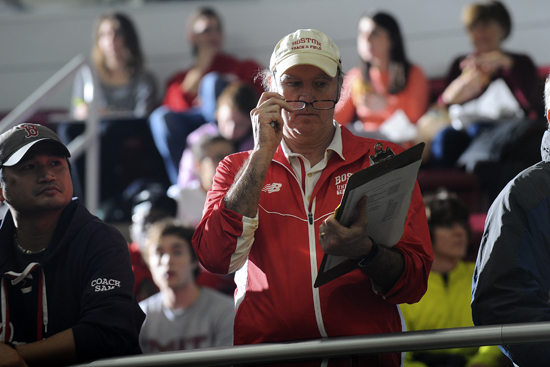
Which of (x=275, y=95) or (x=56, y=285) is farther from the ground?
(x=275, y=95)

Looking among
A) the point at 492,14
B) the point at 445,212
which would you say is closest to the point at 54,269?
the point at 445,212

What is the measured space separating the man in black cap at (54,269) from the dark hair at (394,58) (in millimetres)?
2826

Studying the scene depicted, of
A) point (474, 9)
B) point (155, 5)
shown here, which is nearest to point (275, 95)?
point (474, 9)

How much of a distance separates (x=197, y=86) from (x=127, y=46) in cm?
56

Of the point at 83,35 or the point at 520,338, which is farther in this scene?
the point at 83,35

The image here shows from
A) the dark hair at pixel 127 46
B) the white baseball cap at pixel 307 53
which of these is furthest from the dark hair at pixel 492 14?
the white baseball cap at pixel 307 53

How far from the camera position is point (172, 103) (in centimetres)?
524

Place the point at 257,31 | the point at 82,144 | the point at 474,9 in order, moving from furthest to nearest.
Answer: the point at 257,31 → the point at 82,144 → the point at 474,9

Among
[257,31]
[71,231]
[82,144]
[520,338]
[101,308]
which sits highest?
[257,31]

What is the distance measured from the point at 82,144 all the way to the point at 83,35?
208 centimetres

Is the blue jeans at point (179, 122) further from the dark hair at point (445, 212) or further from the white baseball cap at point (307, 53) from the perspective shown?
the white baseball cap at point (307, 53)

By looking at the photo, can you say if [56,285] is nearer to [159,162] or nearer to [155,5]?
[159,162]

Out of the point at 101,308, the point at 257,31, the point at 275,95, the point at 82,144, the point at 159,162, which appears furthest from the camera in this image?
the point at 257,31

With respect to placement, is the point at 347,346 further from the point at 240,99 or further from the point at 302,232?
the point at 240,99
